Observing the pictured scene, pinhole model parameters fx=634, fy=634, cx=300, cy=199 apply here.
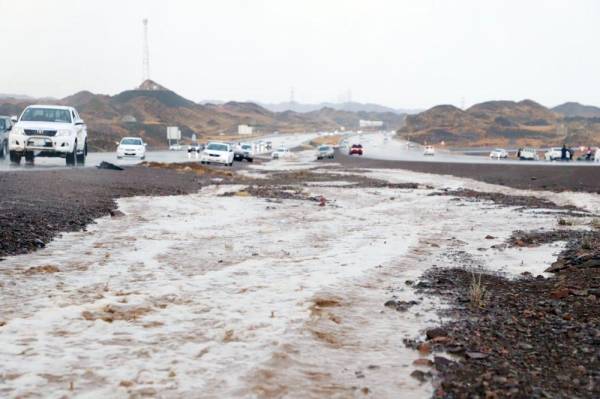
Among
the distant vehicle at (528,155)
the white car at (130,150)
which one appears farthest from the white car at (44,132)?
the distant vehicle at (528,155)

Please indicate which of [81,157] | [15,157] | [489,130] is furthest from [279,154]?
[489,130]

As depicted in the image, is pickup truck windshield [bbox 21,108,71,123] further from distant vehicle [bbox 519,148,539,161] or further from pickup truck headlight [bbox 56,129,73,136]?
distant vehicle [bbox 519,148,539,161]

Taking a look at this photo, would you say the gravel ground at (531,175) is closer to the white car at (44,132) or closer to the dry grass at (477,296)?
the white car at (44,132)

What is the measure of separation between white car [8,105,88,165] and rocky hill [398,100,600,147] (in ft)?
377

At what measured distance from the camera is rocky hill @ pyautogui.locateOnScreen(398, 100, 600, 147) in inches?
5320

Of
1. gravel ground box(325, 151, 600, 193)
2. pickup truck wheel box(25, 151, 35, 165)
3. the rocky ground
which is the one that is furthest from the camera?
gravel ground box(325, 151, 600, 193)

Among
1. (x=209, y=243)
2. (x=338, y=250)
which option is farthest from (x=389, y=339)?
(x=209, y=243)

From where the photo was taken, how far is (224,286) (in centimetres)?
751

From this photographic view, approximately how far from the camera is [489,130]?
158m

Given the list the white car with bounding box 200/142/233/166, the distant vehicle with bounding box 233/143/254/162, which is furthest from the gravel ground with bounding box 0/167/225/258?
the distant vehicle with bounding box 233/143/254/162

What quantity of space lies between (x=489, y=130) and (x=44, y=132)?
146482 mm

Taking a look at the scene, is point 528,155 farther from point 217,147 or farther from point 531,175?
point 217,147

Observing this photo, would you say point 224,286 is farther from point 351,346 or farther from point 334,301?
point 351,346

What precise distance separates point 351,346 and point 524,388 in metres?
1.52
